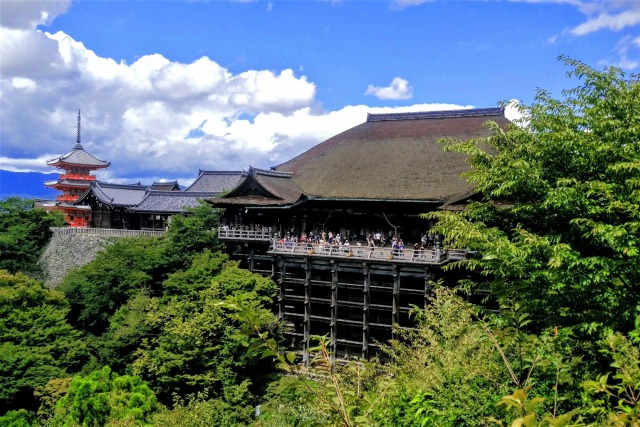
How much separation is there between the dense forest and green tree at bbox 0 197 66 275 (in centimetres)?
767

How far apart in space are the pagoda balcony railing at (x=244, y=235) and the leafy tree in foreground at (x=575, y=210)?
14.7 meters

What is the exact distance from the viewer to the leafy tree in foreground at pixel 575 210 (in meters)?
10.6

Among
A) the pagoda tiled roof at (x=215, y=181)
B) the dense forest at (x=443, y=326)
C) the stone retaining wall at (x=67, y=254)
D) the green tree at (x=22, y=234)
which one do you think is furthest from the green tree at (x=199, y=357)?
the pagoda tiled roof at (x=215, y=181)

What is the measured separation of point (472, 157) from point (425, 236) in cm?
941

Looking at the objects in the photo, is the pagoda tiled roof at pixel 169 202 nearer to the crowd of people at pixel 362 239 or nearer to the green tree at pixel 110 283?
the green tree at pixel 110 283

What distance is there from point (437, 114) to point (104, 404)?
24.1 metres

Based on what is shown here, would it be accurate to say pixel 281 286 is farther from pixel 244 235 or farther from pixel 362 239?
pixel 362 239

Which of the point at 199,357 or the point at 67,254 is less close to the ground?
the point at 67,254

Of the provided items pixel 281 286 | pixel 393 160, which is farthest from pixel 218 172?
pixel 393 160

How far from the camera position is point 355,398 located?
3834mm

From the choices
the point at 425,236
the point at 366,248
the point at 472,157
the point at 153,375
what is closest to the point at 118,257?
the point at 153,375

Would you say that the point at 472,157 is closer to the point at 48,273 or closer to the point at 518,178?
the point at 518,178

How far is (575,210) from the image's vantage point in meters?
11.7

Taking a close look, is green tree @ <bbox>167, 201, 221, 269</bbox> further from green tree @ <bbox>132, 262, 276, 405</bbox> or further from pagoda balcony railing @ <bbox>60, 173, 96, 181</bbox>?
pagoda balcony railing @ <bbox>60, 173, 96, 181</bbox>
